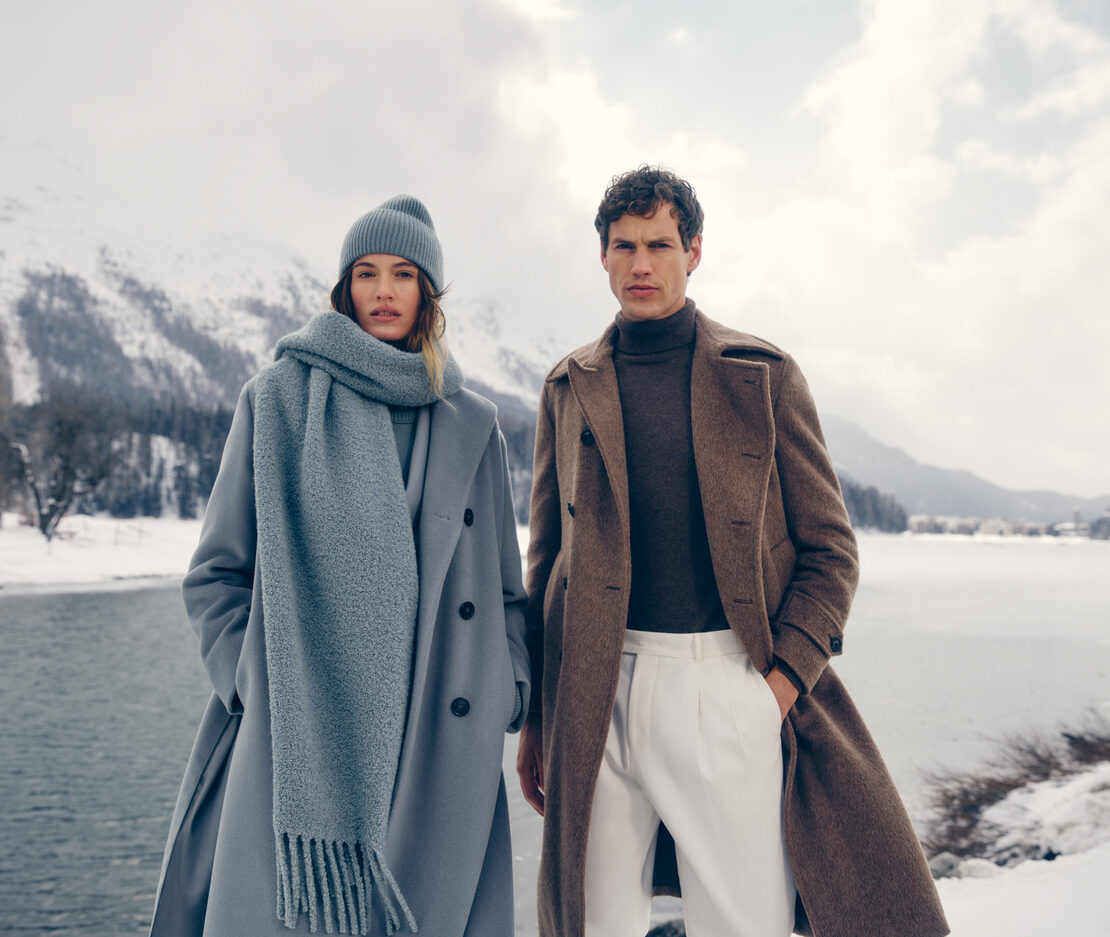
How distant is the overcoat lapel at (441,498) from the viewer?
79.0 inches

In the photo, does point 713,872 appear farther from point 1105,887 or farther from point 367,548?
point 1105,887

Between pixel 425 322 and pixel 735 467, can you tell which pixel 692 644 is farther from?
pixel 425 322

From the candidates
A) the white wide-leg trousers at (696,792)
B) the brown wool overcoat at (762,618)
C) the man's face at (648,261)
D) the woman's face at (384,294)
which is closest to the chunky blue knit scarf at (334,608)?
the woman's face at (384,294)

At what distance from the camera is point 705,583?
2164 mm

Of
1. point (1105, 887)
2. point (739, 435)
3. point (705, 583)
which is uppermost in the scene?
point (739, 435)

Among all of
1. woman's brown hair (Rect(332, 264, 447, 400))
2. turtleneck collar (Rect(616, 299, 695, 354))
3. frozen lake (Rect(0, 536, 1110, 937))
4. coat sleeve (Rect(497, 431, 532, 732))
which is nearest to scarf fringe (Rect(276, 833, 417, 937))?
coat sleeve (Rect(497, 431, 532, 732))

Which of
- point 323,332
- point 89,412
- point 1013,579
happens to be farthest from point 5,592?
point 1013,579

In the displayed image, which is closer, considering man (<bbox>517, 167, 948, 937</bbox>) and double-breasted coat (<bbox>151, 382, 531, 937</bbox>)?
double-breasted coat (<bbox>151, 382, 531, 937</bbox>)

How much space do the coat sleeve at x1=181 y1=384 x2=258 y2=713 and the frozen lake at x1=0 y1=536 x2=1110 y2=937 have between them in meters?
3.62

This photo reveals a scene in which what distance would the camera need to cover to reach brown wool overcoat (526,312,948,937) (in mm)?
2021

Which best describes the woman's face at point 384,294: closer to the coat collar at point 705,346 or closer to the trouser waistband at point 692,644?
the coat collar at point 705,346

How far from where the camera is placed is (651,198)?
2.19m

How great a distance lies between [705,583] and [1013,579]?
112ft

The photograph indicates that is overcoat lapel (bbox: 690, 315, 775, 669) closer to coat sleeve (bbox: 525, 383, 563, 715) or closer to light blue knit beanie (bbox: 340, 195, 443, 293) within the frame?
coat sleeve (bbox: 525, 383, 563, 715)
